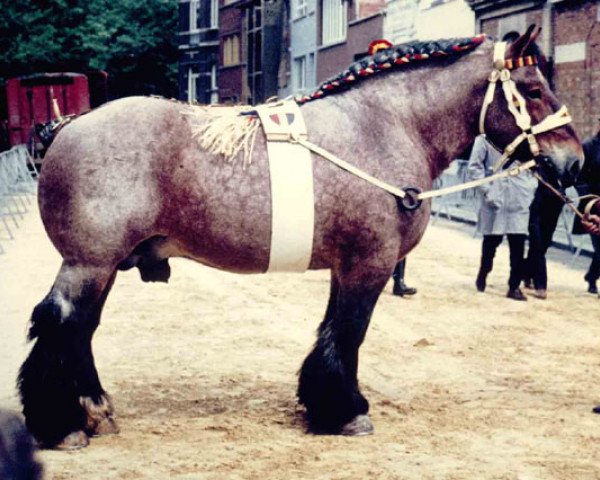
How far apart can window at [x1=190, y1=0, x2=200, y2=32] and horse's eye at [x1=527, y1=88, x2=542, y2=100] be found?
6137cm

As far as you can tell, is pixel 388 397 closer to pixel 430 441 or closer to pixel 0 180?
pixel 430 441

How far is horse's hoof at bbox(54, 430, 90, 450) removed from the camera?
532cm

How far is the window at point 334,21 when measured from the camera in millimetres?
42219

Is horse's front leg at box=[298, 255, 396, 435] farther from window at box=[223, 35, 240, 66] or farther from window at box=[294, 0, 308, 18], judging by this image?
window at box=[223, 35, 240, 66]

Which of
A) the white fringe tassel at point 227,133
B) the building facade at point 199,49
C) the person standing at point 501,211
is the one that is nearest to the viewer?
the white fringe tassel at point 227,133

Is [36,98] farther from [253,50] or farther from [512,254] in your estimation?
[512,254]

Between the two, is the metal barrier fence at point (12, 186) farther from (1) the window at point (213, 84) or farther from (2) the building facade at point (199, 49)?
(2) the building facade at point (199, 49)

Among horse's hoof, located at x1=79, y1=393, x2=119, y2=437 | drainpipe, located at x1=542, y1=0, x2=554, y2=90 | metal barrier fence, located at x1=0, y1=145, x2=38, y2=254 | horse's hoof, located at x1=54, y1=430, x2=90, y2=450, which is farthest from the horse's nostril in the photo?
drainpipe, located at x1=542, y1=0, x2=554, y2=90

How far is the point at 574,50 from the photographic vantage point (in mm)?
21656

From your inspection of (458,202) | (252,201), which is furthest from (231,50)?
(252,201)

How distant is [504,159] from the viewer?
6.00 m

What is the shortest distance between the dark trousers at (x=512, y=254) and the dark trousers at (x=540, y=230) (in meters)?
0.17

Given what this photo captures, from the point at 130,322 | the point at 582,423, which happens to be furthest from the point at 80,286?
the point at 130,322

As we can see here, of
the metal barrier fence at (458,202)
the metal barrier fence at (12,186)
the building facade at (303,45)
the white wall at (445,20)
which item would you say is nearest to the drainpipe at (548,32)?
the metal barrier fence at (458,202)
